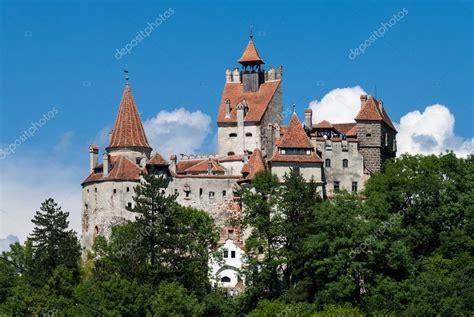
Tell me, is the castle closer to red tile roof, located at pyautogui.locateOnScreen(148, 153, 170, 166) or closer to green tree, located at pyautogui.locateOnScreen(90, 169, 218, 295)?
red tile roof, located at pyautogui.locateOnScreen(148, 153, 170, 166)

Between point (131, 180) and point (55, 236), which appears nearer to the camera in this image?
point (55, 236)

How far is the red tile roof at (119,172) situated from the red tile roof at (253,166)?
8703mm

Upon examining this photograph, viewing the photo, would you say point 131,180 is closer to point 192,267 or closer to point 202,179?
point 202,179

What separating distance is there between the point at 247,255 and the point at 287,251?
4166 millimetres

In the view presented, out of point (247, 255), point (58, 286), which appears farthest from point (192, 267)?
point (58, 286)

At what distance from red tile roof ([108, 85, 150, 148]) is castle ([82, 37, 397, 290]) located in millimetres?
82

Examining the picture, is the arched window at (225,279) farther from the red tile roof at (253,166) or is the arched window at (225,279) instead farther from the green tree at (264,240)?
the red tile roof at (253,166)

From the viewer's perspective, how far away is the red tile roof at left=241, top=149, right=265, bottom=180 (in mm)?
95812

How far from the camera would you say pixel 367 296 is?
80.9m

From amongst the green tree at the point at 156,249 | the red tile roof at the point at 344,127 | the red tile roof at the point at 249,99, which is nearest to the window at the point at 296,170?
the red tile roof at the point at 344,127

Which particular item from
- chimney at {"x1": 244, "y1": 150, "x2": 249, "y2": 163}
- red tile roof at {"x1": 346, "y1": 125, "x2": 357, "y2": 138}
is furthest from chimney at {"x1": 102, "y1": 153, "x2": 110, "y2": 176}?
red tile roof at {"x1": 346, "y1": 125, "x2": 357, "y2": 138}

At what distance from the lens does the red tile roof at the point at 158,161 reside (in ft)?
320

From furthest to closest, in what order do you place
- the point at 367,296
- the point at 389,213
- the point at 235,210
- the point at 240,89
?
the point at 240,89, the point at 235,210, the point at 389,213, the point at 367,296

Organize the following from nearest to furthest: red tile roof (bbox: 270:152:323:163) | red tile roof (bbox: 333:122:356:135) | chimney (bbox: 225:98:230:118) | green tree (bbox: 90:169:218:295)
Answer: green tree (bbox: 90:169:218:295), red tile roof (bbox: 270:152:323:163), red tile roof (bbox: 333:122:356:135), chimney (bbox: 225:98:230:118)
